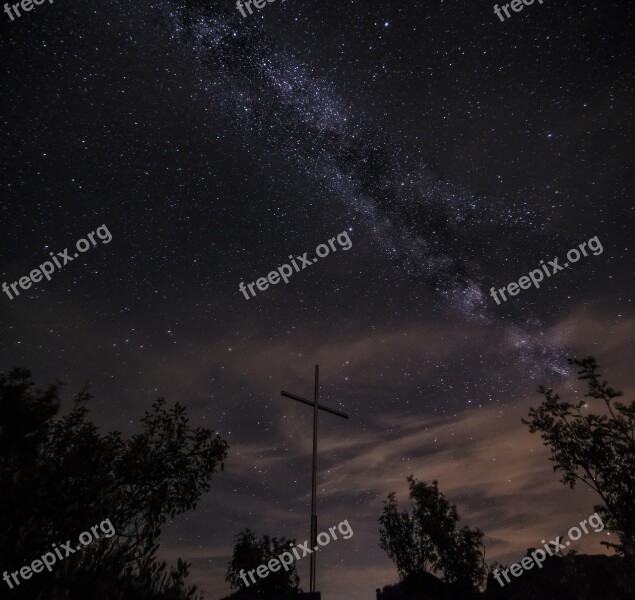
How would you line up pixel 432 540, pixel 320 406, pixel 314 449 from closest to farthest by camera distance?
pixel 314 449 < pixel 320 406 < pixel 432 540

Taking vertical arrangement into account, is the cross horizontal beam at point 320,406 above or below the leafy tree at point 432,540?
above

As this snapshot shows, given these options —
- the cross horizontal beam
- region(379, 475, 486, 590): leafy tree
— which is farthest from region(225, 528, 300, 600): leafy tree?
the cross horizontal beam

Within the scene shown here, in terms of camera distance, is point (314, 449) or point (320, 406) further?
point (320, 406)

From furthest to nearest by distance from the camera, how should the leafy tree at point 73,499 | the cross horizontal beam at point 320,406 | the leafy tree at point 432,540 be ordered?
the leafy tree at point 432,540 < the cross horizontal beam at point 320,406 < the leafy tree at point 73,499

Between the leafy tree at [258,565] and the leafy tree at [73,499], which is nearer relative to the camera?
the leafy tree at [73,499]

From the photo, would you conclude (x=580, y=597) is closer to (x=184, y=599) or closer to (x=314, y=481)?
(x=314, y=481)

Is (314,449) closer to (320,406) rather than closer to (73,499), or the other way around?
(320,406)

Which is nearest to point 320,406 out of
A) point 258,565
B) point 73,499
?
point 73,499

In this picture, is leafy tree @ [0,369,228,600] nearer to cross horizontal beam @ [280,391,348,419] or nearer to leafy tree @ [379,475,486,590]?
cross horizontal beam @ [280,391,348,419]

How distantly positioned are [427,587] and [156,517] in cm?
2464

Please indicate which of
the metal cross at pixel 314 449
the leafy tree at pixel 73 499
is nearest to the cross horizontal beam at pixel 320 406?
the metal cross at pixel 314 449

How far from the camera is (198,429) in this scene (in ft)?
36.6

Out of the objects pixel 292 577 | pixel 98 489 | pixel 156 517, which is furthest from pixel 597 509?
pixel 292 577

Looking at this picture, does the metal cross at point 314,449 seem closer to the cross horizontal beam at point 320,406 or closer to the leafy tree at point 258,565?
the cross horizontal beam at point 320,406
